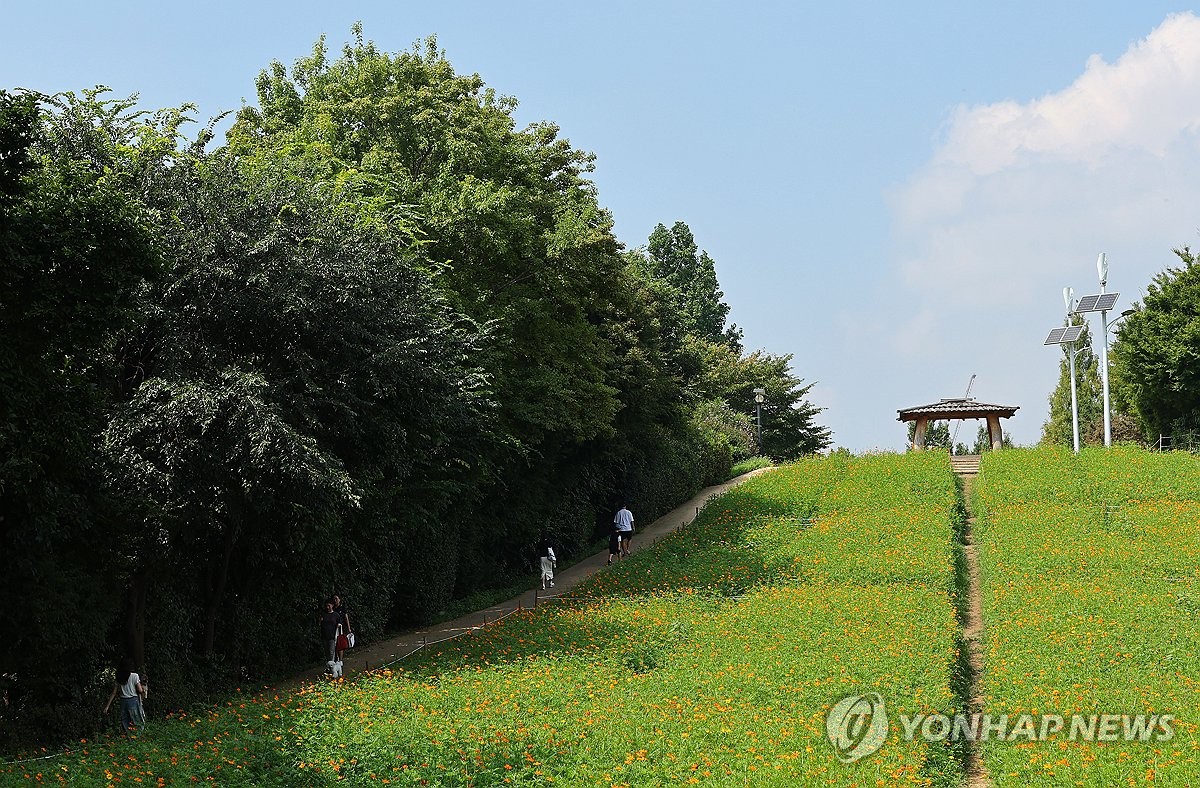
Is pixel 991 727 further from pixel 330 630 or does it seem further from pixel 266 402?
pixel 330 630

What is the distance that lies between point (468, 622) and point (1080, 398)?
177 feet

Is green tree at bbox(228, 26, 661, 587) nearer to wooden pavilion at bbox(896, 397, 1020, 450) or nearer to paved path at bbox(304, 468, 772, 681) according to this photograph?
paved path at bbox(304, 468, 772, 681)

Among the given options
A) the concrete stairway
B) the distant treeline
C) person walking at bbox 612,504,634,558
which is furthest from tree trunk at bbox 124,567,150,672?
the concrete stairway

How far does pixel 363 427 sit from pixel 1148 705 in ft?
42.2

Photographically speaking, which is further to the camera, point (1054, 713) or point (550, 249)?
point (550, 249)

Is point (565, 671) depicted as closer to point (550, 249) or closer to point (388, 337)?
point (388, 337)

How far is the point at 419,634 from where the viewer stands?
86.9 ft

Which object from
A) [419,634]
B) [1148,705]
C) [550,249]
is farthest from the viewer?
[550,249]

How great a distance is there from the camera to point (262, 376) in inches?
706

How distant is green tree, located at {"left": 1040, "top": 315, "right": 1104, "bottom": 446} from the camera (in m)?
68.8

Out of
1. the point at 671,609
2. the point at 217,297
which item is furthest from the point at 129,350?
the point at 671,609

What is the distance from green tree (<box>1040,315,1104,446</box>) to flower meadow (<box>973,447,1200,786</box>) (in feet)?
105

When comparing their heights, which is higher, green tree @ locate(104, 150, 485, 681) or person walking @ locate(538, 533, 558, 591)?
green tree @ locate(104, 150, 485, 681)

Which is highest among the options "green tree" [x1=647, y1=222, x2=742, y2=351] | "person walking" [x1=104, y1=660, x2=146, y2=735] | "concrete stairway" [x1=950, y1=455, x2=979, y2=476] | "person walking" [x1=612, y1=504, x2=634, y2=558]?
"green tree" [x1=647, y1=222, x2=742, y2=351]
